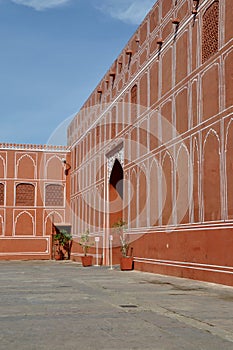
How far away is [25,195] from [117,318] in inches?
1054

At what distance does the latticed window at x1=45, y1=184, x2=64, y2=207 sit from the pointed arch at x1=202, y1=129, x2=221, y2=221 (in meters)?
21.3

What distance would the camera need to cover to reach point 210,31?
1354 centimetres

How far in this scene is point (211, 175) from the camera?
12.9 meters

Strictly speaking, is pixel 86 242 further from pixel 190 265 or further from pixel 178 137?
pixel 190 265

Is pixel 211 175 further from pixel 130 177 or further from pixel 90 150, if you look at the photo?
pixel 90 150

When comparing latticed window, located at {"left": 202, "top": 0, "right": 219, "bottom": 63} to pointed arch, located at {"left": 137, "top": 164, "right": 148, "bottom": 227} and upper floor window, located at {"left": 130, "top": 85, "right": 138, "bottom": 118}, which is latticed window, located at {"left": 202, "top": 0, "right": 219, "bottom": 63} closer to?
pointed arch, located at {"left": 137, "top": 164, "right": 148, "bottom": 227}

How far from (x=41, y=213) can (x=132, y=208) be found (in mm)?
14208

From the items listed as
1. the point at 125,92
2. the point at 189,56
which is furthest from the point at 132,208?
the point at 189,56

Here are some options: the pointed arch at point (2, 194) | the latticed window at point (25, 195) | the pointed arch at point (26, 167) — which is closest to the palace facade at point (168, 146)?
the latticed window at point (25, 195)

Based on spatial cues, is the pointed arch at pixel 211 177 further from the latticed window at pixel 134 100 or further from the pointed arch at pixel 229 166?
the latticed window at pixel 134 100

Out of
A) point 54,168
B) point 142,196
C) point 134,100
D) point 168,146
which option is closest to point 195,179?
point 168,146

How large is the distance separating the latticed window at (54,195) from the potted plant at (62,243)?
195cm

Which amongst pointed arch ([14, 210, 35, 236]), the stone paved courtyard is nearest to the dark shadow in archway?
pointed arch ([14, 210, 35, 236])

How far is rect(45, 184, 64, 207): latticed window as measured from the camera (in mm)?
33562
